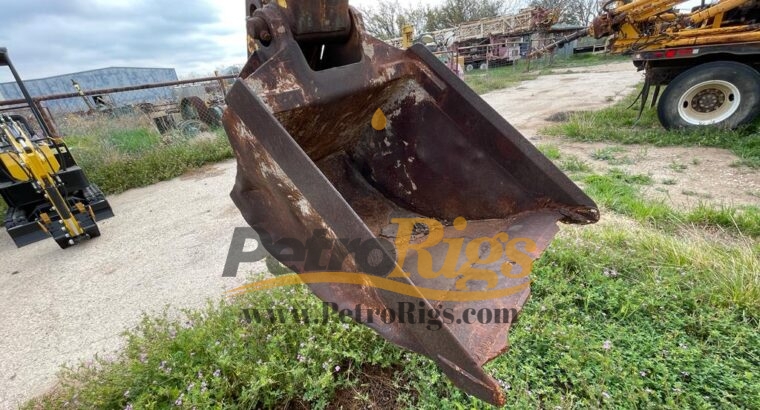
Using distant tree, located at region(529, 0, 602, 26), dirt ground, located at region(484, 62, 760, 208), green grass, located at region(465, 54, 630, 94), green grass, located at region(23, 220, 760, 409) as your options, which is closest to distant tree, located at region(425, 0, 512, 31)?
distant tree, located at region(529, 0, 602, 26)

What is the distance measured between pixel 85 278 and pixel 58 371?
122 centimetres

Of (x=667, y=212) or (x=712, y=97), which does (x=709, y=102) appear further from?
(x=667, y=212)

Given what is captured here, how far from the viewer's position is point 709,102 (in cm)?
508

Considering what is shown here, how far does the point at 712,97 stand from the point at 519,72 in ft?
50.7

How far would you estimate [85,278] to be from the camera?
121 inches

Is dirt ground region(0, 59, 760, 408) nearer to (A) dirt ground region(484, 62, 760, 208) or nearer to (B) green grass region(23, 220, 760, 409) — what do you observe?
(A) dirt ground region(484, 62, 760, 208)

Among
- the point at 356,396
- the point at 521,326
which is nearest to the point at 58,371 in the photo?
the point at 356,396

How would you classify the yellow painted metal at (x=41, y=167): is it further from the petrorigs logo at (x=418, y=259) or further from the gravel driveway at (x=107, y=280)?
the petrorigs logo at (x=418, y=259)

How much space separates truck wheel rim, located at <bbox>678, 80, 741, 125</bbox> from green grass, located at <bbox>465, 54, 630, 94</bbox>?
8.24m

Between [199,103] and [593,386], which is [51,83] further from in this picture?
[593,386]

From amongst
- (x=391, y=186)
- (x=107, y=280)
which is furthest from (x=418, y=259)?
(x=107, y=280)

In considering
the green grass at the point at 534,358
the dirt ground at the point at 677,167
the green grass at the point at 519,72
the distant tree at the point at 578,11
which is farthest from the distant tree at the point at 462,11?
the green grass at the point at 534,358

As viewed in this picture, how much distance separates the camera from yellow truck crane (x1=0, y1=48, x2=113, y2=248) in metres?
3.47

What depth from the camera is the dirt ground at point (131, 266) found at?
2322mm
